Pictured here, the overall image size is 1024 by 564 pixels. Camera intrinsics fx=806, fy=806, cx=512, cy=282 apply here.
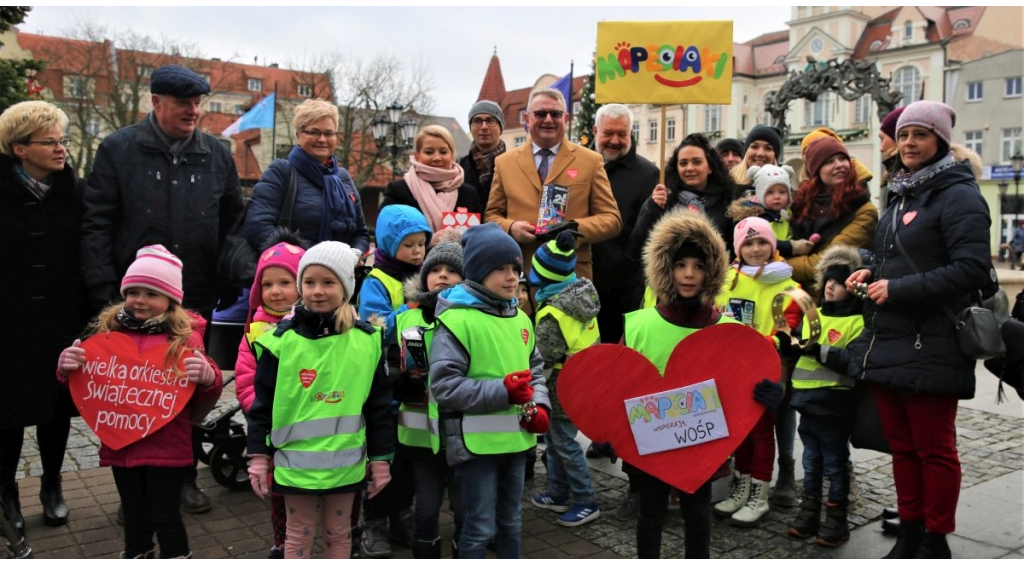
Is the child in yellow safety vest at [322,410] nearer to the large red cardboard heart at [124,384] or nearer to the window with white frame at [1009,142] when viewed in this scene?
the large red cardboard heart at [124,384]

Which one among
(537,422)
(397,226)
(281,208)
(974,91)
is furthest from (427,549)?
(974,91)

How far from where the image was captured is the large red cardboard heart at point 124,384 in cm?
364

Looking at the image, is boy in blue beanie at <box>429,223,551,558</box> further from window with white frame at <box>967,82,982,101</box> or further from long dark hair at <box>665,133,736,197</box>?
window with white frame at <box>967,82,982,101</box>

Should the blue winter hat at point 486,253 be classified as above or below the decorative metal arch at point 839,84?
below

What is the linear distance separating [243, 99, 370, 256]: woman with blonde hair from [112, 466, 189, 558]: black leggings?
1500mm

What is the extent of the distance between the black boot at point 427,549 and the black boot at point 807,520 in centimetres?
197

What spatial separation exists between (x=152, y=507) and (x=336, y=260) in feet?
4.59

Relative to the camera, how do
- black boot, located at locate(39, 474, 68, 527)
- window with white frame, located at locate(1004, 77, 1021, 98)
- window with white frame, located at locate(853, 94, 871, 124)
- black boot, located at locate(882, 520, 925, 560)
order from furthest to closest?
1. window with white frame, located at locate(853, 94, 871, 124)
2. window with white frame, located at locate(1004, 77, 1021, 98)
3. black boot, located at locate(39, 474, 68, 527)
4. black boot, located at locate(882, 520, 925, 560)

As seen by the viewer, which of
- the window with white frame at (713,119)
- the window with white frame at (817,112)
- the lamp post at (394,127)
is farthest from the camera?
the window with white frame at (713,119)

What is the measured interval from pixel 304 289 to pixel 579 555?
6.58 ft

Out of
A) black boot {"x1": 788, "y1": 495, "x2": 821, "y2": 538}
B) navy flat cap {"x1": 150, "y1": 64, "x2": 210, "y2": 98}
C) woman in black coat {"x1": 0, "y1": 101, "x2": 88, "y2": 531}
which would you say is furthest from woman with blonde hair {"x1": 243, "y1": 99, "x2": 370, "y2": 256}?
black boot {"x1": 788, "y1": 495, "x2": 821, "y2": 538}

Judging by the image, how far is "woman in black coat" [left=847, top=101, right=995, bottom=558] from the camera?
377cm

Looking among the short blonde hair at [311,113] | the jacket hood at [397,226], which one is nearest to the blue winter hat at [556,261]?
the jacket hood at [397,226]

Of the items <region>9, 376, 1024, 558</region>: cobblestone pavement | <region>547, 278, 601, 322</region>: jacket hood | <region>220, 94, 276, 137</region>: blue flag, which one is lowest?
<region>9, 376, 1024, 558</region>: cobblestone pavement
